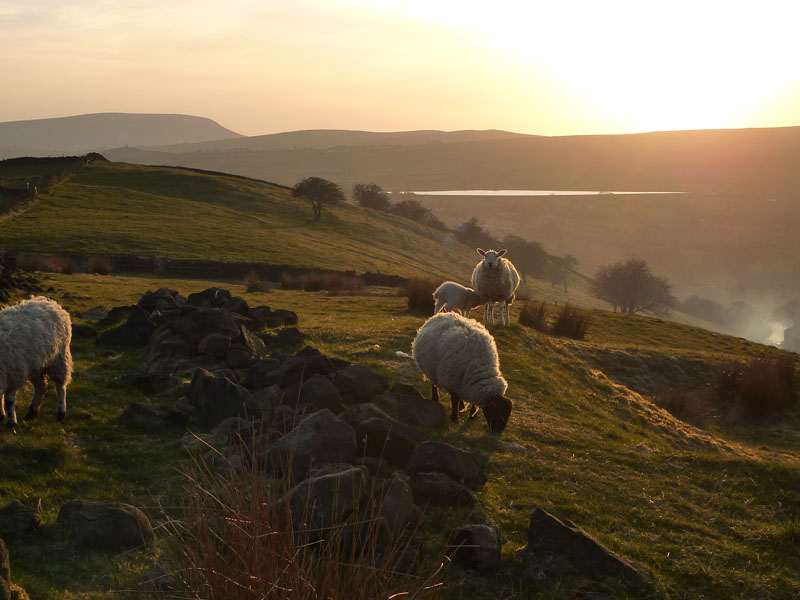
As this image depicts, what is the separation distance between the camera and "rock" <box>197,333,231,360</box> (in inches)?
545

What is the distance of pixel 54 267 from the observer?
31156 millimetres

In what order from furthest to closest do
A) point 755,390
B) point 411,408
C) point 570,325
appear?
1. point 570,325
2. point 755,390
3. point 411,408

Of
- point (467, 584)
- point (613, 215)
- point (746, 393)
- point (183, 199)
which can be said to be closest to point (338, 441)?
point (467, 584)

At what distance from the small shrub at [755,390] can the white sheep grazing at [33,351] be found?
20057mm

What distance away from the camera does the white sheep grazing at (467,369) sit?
1161 centimetres

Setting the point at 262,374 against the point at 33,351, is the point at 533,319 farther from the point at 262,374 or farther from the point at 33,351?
the point at 33,351

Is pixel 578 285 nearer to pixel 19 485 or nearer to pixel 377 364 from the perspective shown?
pixel 377 364

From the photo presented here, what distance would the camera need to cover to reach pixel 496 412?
11578 mm

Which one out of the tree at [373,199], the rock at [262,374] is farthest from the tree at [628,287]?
the rock at [262,374]

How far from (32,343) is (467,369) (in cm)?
752

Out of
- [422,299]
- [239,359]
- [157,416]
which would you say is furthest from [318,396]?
[422,299]

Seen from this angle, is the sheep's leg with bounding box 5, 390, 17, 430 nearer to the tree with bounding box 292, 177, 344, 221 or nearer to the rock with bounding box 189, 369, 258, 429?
the rock with bounding box 189, 369, 258, 429

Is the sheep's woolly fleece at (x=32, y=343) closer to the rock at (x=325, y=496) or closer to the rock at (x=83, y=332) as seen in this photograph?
the rock at (x=83, y=332)

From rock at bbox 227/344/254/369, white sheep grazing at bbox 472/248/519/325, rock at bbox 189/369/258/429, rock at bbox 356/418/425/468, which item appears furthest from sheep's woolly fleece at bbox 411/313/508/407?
white sheep grazing at bbox 472/248/519/325
